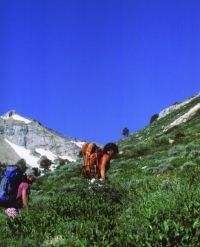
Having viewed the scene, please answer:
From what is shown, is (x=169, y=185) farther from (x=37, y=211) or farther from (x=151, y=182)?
(x=37, y=211)

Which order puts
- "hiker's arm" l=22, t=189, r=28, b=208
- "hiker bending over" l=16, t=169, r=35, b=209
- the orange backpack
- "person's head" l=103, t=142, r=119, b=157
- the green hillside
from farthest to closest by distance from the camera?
the orange backpack, "person's head" l=103, t=142, r=119, b=157, "hiker bending over" l=16, t=169, r=35, b=209, "hiker's arm" l=22, t=189, r=28, b=208, the green hillside

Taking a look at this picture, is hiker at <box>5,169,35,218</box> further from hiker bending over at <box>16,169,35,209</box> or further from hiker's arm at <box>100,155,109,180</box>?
hiker's arm at <box>100,155,109,180</box>

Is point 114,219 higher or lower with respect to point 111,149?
lower

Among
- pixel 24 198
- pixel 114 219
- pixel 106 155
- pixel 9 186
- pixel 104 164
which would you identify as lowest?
pixel 114 219

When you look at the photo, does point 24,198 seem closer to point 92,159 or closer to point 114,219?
point 92,159

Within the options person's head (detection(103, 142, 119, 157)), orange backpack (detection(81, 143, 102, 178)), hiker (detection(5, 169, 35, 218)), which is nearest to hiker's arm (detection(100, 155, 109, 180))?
person's head (detection(103, 142, 119, 157))

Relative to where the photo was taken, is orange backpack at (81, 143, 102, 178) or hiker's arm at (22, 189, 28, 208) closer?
hiker's arm at (22, 189, 28, 208)

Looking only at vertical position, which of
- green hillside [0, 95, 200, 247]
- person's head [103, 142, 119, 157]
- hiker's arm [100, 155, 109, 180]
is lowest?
green hillside [0, 95, 200, 247]

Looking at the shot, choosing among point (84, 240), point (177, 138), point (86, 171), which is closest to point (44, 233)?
point (84, 240)

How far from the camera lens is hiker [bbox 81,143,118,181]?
15.5 meters

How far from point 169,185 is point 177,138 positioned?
1072 inches

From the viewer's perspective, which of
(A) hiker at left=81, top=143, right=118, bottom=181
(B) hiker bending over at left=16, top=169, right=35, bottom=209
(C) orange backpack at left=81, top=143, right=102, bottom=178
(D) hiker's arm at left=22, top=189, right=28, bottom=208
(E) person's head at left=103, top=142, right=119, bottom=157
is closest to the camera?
(D) hiker's arm at left=22, top=189, right=28, bottom=208

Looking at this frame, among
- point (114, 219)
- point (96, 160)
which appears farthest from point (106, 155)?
point (114, 219)

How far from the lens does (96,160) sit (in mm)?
16062
